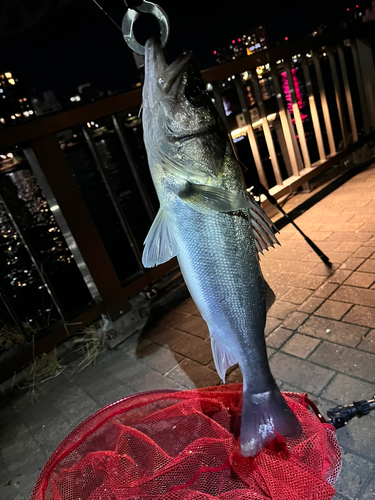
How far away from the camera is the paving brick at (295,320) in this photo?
13.4 ft

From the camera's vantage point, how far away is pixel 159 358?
14.0 feet

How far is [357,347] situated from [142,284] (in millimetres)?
3288

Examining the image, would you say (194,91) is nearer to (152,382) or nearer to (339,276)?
(152,382)

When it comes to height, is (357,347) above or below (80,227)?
below

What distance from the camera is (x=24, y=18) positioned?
3.23 meters

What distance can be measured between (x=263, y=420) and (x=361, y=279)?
3.13 meters

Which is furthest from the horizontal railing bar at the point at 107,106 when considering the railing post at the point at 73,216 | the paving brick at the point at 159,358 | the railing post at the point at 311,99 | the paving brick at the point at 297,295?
the paving brick at the point at 297,295

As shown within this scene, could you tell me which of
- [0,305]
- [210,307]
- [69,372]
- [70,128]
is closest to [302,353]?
[210,307]

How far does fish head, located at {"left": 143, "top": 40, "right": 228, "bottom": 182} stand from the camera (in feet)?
5.77

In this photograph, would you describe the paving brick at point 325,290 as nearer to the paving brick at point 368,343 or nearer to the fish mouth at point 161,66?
the paving brick at point 368,343

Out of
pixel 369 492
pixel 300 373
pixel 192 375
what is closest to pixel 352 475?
pixel 369 492

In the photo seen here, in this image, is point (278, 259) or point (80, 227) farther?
point (278, 259)

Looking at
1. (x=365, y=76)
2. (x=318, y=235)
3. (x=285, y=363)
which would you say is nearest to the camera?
(x=285, y=363)

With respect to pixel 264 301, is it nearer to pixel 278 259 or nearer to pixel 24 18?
pixel 24 18
